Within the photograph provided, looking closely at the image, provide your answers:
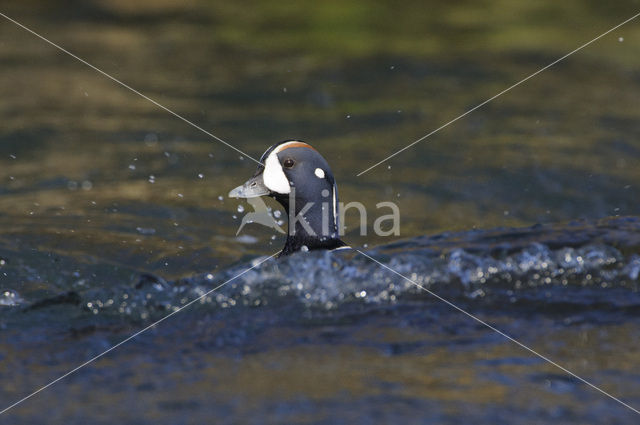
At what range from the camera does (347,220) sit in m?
8.66

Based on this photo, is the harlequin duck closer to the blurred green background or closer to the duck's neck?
the duck's neck

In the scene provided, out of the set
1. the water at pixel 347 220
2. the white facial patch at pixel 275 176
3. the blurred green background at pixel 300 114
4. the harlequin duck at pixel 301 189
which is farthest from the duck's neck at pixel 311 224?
the blurred green background at pixel 300 114

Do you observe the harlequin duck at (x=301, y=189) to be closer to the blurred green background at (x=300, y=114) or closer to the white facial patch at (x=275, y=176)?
the white facial patch at (x=275, y=176)

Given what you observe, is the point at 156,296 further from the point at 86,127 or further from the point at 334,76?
the point at 334,76

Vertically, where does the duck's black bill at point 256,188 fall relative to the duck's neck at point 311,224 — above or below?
above

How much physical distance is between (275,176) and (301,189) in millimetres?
217

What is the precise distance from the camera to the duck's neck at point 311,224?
6.58 metres

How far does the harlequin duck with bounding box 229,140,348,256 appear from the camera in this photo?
6512 mm

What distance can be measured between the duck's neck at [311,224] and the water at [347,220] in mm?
298

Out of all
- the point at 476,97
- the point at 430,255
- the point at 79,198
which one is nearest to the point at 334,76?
the point at 476,97

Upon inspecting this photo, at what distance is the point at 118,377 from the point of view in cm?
503

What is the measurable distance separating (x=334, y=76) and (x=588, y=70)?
3687 mm

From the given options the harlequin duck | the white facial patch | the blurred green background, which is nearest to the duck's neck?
the harlequin duck

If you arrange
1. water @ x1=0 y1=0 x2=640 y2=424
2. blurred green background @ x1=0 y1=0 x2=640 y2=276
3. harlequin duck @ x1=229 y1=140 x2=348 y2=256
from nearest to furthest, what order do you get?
water @ x1=0 y1=0 x2=640 y2=424 < harlequin duck @ x1=229 y1=140 x2=348 y2=256 < blurred green background @ x1=0 y1=0 x2=640 y2=276
